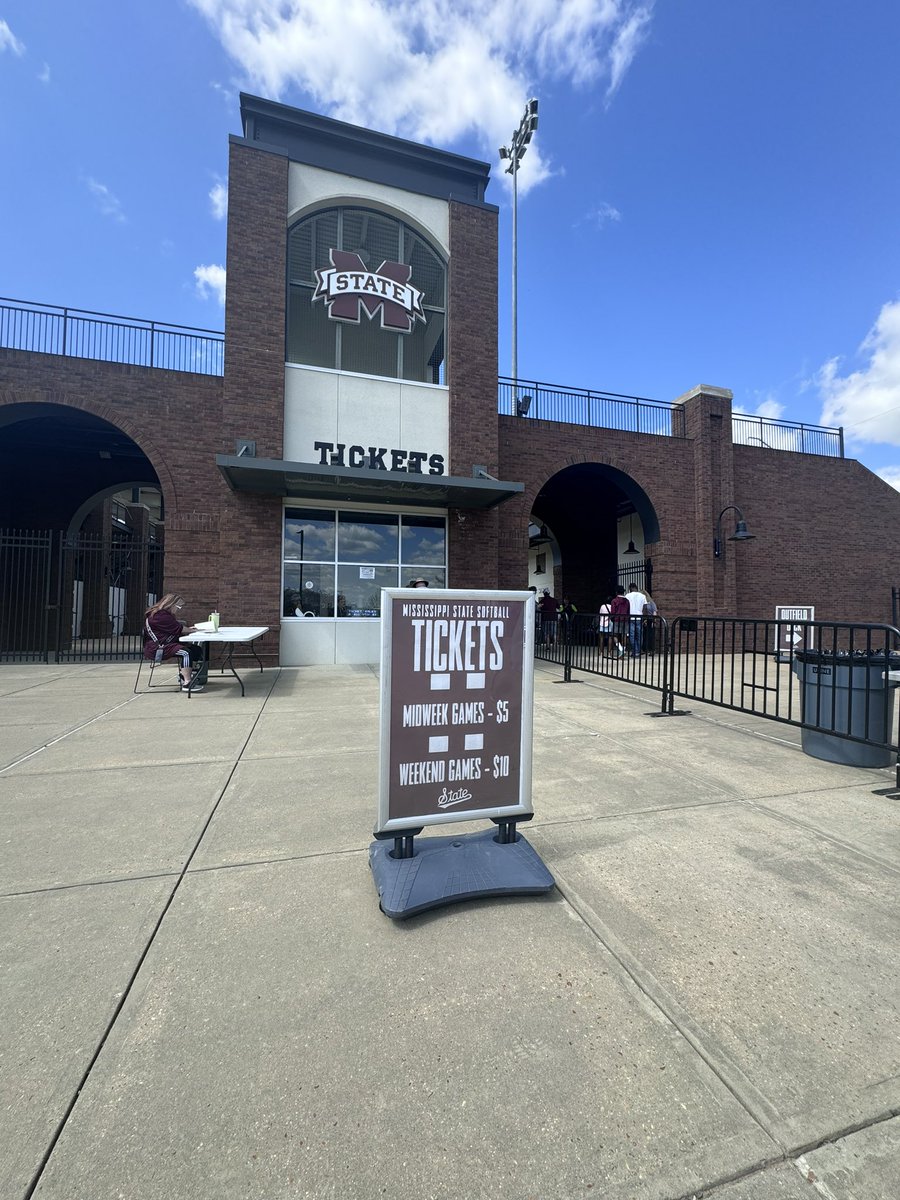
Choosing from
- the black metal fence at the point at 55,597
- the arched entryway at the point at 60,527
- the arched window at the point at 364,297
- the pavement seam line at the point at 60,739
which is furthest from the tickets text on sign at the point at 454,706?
the arched entryway at the point at 60,527

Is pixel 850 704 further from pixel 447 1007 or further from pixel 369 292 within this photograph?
pixel 369 292

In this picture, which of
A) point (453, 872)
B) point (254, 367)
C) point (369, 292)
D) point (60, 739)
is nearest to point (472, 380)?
point (369, 292)

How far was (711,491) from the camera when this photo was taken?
53.1ft

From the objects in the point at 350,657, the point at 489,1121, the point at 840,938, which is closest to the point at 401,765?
the point at 489,1121

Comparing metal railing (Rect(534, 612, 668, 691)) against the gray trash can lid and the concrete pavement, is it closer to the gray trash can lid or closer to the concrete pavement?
the gray trash can lid

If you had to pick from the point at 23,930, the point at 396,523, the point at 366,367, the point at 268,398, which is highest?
the point at 366,367

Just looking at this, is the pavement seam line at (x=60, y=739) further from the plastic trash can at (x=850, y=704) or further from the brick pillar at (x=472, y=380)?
the brick pillar at (x=472, y=380)

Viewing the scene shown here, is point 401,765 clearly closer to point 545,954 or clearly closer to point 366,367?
point 545,954

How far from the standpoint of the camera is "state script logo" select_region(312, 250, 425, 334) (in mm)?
12336

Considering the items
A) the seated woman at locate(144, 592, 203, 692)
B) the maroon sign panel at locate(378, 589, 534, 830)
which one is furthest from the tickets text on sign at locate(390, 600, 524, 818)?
the seated woman at locate(144, 592, 203, 692)

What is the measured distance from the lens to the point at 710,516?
1614 cm

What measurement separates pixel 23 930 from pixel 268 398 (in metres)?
11.0

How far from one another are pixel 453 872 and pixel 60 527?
18601mm

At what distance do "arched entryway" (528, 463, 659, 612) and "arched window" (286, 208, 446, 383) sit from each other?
17.2 ft
